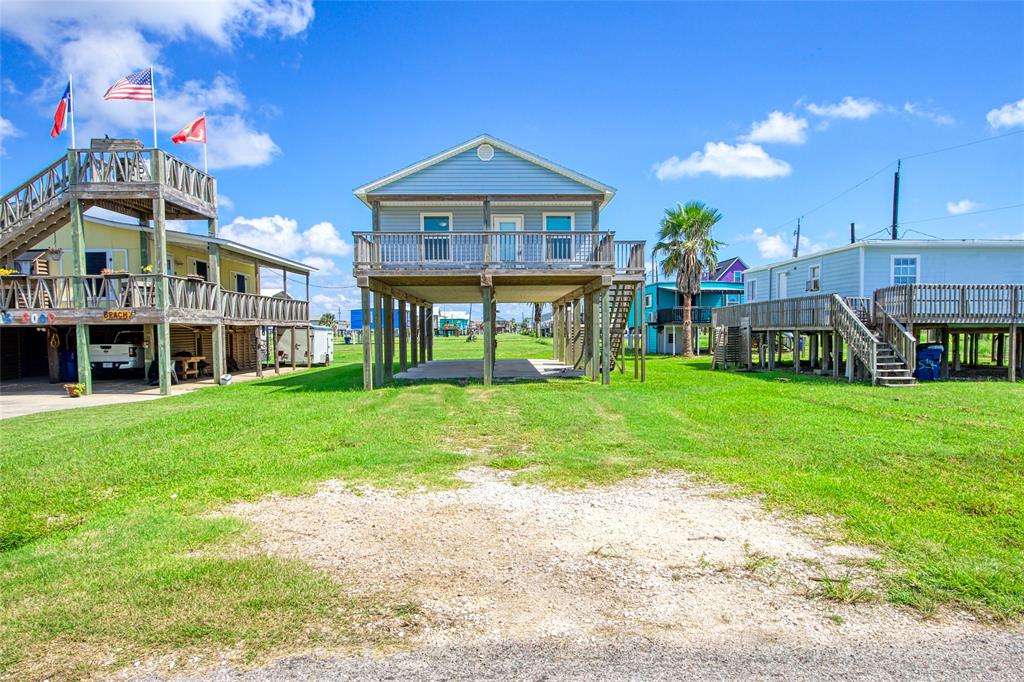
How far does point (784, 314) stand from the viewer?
22500 mm

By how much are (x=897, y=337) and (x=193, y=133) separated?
23.5 metres

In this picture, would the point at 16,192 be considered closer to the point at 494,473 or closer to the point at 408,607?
the point at 494,473

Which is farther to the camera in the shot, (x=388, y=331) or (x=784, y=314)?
(x=784, y=314)

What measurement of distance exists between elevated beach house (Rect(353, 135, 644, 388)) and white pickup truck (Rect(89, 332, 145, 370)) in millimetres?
9920

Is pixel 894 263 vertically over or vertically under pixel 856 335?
over

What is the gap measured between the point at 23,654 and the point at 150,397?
14.4 metres

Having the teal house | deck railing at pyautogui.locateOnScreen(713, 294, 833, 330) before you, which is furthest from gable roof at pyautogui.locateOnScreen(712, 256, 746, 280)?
deck railing at pyautogui.locateOnScreen(713, 294, 833, 330)

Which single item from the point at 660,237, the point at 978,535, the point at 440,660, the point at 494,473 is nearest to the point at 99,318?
the point at 494,473

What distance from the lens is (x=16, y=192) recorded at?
1677 centimetres

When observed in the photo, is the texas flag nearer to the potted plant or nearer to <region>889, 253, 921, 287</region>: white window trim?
the potted plant

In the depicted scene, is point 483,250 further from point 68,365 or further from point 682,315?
point 682,315

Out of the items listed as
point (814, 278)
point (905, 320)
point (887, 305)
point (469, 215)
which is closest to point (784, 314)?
point (814, 278)

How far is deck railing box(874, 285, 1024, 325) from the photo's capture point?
58.2 ft

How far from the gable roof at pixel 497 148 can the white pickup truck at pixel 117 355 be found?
1093 cm
